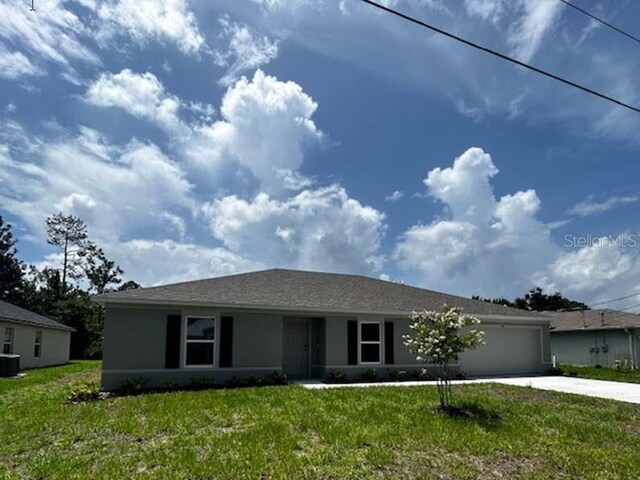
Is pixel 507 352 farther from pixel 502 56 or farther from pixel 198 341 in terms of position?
pixel 502 56

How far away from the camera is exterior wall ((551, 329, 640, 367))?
26.1 metres

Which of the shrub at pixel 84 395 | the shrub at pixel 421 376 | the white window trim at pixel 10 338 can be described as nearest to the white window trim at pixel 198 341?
the shrub at pixel 84 395

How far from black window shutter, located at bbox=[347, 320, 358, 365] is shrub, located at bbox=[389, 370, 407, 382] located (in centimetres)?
131

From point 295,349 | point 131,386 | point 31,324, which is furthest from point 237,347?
point 31,324

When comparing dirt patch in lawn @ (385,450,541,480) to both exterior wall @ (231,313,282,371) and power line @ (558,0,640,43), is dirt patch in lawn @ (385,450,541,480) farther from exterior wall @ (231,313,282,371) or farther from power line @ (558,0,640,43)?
exterior wall @ (231,313,282,371)

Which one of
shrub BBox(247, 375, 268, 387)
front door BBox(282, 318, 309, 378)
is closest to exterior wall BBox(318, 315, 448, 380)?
front door BBox(282, 318, 309, 378)

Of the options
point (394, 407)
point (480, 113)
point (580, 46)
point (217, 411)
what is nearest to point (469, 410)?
point (394, 407)

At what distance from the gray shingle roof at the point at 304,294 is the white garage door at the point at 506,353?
33.1 inches

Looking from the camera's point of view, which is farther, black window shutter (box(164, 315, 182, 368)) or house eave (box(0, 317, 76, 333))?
house eave (box(0, 317, 76, 333))

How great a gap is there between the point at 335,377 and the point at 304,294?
10.2 feet

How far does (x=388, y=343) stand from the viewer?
57.4ft

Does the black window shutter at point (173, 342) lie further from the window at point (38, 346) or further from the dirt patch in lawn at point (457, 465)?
the window at point (38, 346)

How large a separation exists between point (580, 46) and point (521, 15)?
1.32 m

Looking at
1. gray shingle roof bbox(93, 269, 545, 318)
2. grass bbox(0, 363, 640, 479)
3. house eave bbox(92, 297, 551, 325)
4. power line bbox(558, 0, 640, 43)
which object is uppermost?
power line bbox(558, 0, 640, 43)
